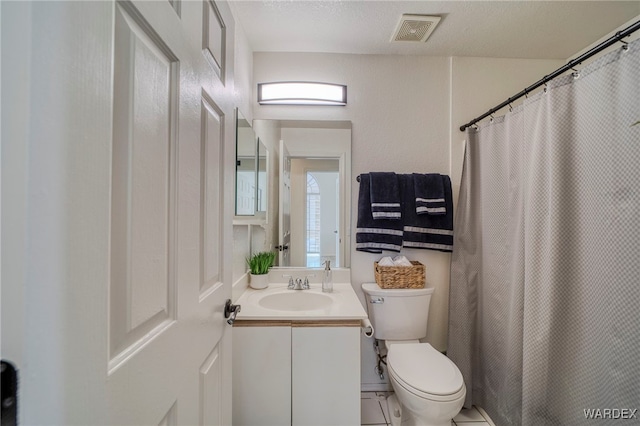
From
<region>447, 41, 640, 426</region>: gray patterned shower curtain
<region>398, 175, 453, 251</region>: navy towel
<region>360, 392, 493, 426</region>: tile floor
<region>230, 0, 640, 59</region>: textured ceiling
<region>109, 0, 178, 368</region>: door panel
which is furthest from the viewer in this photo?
<region>398, 175, 453, 251</region>: navy towel

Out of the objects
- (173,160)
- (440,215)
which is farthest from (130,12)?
(440,215)

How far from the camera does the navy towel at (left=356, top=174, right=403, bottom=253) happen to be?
66.7 inches

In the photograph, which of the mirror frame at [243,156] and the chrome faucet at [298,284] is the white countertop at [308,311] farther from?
the mirror frame at [243,156]

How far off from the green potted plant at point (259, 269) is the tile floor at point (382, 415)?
38.8 inches

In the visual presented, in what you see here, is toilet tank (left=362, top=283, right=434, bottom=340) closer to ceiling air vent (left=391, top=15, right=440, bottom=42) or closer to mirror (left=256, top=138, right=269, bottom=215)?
mirror (left=256, top=138, right=269, bottom=215)

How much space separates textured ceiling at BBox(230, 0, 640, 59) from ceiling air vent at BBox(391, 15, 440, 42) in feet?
0.10

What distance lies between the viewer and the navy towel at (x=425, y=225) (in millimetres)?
1718

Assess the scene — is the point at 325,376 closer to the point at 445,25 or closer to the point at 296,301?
the point at 296,301

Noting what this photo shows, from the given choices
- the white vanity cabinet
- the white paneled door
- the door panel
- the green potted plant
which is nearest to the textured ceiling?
the white paneled door

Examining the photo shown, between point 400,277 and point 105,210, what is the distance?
1.56 meters

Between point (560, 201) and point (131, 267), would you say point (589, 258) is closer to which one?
point (560, 201)

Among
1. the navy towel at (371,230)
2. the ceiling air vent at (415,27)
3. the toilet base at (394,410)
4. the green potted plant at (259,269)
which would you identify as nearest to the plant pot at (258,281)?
the green potted plant at (259,269)

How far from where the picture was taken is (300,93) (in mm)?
1699

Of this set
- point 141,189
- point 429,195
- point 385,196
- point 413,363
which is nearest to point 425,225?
point 429,195
